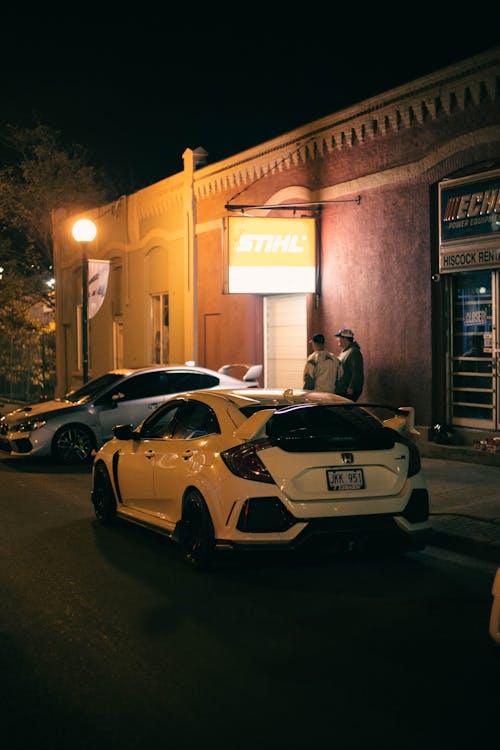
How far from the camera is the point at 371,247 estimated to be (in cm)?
1581

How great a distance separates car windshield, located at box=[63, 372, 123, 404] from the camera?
15312 millimetres

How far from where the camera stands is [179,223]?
75.2 ft

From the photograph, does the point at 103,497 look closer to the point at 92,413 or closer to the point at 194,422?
the point at 194,422

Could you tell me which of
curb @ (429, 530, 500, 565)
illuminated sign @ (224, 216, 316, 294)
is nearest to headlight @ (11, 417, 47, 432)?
illuminated sign @ (224, 216, 316, 294)

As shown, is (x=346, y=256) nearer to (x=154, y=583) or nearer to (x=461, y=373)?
(x=461, y=373)

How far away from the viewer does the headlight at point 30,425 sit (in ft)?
48.8

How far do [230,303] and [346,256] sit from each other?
4.73 metres

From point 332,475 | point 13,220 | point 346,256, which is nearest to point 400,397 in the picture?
point 346,256

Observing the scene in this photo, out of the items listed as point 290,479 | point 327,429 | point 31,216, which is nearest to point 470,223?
point 327,429

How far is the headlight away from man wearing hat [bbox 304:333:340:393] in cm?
417

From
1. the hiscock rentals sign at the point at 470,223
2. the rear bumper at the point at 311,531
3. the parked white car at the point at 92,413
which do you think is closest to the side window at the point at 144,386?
the parked white car at the point at 92,413

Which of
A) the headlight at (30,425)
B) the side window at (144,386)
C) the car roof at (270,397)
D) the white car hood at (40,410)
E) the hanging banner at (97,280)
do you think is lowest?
the headlight at (30,425)

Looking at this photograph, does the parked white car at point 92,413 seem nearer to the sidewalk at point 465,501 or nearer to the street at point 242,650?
the sidewalk at point 465,501

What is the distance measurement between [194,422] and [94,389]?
24.4ft
